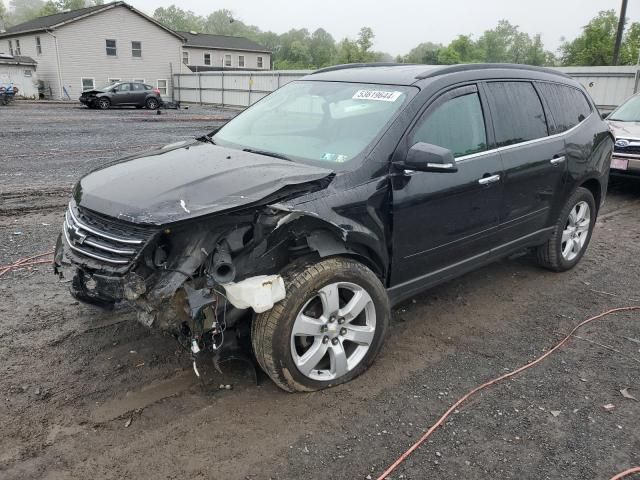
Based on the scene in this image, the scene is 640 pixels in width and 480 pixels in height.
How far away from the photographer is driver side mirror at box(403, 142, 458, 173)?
3271mm

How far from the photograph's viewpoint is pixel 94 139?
14.3 metres

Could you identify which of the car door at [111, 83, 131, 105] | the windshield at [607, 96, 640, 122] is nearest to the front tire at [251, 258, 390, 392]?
the windshield at [607, 96, 640, 122]

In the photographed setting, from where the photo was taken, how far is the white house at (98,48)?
34.5 meters

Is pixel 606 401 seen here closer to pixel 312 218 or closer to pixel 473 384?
pixel 473 384

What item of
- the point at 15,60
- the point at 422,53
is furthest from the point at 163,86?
the point at 422,53

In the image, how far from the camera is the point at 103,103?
27328 millimetres

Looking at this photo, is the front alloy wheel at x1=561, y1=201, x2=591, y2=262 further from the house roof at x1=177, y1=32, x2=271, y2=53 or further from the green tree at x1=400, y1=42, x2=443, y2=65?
the green tree at x1=400, y1=42, x2=443, y2=65

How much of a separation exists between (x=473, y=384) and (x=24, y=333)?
3.14 meters

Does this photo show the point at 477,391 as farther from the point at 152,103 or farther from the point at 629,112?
the point at 152,103

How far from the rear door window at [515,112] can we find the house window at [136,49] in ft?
124

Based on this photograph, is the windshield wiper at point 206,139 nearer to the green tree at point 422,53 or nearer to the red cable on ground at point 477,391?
the red cable on ground at point 477,391

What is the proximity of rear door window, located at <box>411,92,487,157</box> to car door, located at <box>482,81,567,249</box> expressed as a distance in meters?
0.19

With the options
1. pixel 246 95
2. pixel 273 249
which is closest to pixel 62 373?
pixel 273 249

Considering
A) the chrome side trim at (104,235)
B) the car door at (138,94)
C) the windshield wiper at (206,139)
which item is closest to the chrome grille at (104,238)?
the chrome side trim at (104,235)
